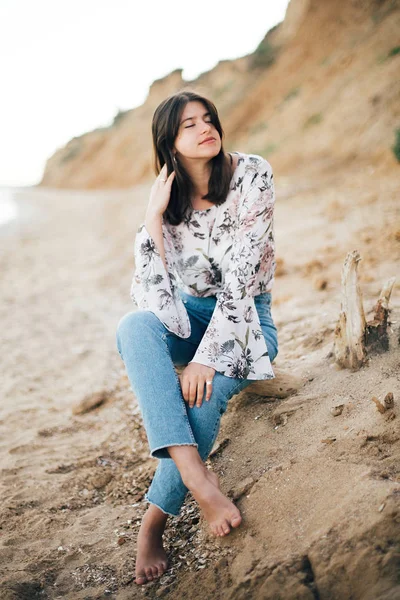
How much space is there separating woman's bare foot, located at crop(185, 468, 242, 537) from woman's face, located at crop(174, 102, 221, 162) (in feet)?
5.15

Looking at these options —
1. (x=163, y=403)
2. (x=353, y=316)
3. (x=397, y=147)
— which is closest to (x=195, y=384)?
(x=163, y=403)

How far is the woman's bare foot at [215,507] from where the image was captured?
1892 mm

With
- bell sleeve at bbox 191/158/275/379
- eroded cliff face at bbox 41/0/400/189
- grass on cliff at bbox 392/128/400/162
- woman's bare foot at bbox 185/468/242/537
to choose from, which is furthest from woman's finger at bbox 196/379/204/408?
grass on cliff at bbox 392/128/400/162

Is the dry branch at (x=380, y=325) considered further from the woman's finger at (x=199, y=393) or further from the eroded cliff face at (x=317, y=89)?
the eroded cliff face at (x=317, y=89)

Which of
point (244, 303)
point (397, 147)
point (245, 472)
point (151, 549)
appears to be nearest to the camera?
point (151, 549)

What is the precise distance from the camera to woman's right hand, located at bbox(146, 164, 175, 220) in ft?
8.65

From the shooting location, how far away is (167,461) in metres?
2.03

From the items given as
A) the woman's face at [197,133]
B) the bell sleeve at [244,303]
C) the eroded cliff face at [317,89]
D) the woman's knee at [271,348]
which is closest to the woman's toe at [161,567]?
the bell sleeve at [244,303]

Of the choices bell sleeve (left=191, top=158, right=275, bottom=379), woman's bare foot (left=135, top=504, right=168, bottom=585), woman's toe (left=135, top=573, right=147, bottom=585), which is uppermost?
bell sleeve (left=191, top=158, right=275, bottom=379)

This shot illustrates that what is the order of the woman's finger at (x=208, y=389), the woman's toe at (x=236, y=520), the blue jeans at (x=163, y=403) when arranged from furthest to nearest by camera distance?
the woman's finger at (x=208, y=389) → the blue jeans at (x=163, y=403) → the woman's toe at (x=236, y=520)

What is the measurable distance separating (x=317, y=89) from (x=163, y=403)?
12.0m

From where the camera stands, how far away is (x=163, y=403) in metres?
2.04

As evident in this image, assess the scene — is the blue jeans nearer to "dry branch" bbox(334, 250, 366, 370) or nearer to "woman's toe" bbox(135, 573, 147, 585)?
"woman's toe" bbox(135, 573, 147, 585)

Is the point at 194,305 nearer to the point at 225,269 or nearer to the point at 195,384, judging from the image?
the point at 225,269
